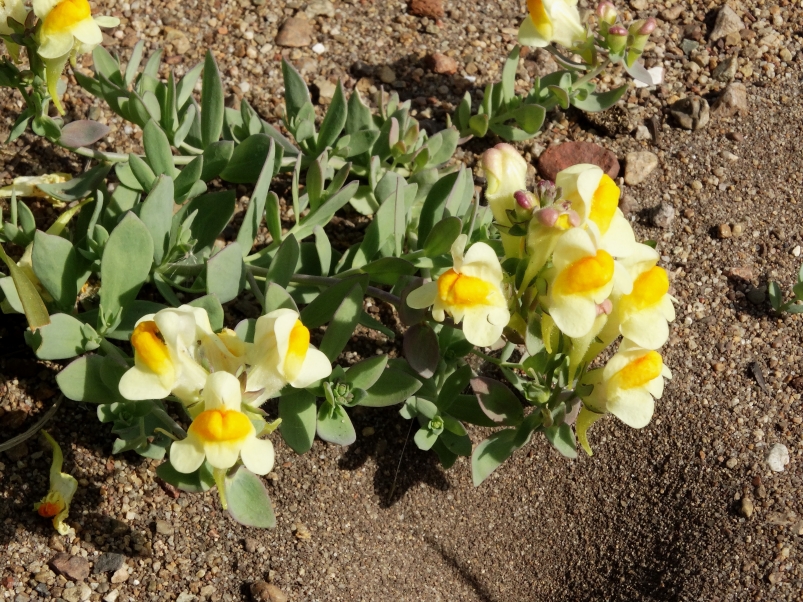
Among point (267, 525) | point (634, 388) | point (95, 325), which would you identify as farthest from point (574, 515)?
point (95, 325)


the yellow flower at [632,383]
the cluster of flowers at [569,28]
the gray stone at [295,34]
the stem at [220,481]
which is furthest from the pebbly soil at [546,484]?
the yellow flower at [632,383]

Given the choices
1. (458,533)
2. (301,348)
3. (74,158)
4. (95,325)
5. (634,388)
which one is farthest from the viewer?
(74,158)

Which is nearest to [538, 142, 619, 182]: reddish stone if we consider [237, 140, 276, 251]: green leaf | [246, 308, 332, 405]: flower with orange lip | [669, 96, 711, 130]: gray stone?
[669, 96, 711, 130]: gray stone

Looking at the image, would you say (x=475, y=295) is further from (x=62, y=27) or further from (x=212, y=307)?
(x=62, y=27)

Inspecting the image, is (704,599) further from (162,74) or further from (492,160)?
(162,74)

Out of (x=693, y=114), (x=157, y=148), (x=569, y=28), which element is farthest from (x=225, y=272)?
(x=693, y=114)

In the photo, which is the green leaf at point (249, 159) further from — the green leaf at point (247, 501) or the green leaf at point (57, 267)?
the green leaf at point (247, 501)
